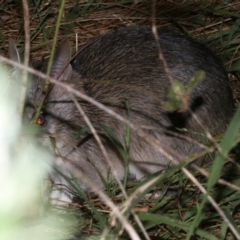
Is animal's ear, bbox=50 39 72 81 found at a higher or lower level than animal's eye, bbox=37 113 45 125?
higher

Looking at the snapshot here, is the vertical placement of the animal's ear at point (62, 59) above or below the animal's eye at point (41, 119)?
above

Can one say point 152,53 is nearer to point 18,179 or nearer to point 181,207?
point 181,207

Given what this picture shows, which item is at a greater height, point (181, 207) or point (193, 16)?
point (193, 16)

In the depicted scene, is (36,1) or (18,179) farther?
(36,1)

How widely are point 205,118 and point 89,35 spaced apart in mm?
1904

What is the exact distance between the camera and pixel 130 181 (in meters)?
5.11

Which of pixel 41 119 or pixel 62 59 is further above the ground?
pixel 62 59

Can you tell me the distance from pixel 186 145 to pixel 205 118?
22 cm

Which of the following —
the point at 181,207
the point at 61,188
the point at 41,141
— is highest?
the point at 41,141

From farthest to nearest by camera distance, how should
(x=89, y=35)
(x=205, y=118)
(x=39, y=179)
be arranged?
(x=89, y=35) < (x=205, y=118) < (x=39, y=179)

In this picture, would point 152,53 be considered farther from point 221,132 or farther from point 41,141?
point 41,141

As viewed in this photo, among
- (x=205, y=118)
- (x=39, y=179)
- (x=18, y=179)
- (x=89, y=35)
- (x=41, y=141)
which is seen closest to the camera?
(x=18, y=179)

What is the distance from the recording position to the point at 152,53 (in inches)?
203

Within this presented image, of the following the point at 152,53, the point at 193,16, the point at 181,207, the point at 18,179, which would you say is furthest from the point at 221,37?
the point at 18,179
